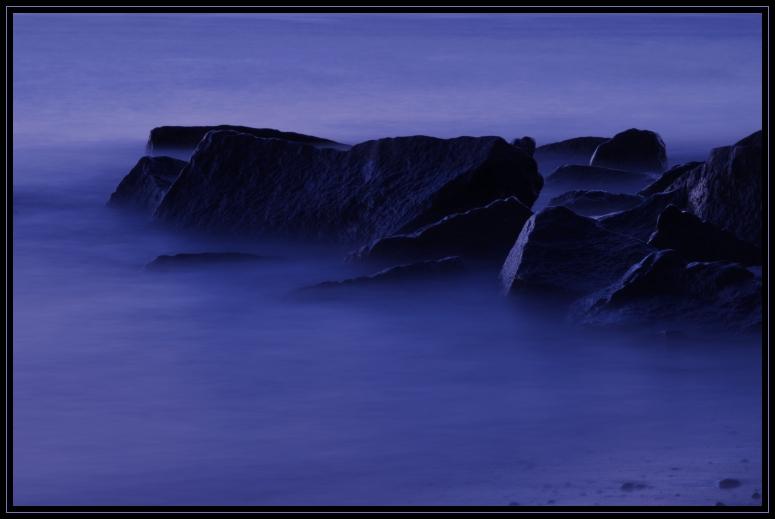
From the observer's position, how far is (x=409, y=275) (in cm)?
586

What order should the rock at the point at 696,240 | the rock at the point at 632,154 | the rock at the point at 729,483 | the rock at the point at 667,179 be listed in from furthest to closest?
1. the rock at the point at 632,154
2. the rock at the point at 667,179
3. the rock at the point at 696,240
4. the rock at the point at 729,483

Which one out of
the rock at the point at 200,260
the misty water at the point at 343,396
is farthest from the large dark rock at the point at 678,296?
the rock at the point at 200,260

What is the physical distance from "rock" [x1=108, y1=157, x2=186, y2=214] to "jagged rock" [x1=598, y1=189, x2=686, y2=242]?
260 cm

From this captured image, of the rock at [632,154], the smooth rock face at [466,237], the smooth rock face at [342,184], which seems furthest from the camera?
the rock at [632,154]

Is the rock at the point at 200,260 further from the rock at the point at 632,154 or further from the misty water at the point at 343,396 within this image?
the rock at the point at 632,154

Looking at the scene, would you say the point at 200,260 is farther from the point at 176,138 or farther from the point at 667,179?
the point at 176,138

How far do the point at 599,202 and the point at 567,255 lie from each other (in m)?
1.75

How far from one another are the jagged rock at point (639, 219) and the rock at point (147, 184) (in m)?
2.60

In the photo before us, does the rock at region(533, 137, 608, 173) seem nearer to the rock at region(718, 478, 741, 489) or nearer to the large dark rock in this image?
the large dark rock

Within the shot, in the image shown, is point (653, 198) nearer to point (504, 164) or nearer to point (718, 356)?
point (504, 164)

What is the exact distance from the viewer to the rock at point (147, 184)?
24.8 ft

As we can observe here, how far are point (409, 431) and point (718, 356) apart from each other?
1.38 meters

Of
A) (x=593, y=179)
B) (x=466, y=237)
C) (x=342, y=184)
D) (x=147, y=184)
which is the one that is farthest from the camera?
(x=593, y=179)

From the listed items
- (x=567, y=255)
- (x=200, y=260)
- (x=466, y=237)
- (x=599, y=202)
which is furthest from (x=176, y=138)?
(x=567, y=255)
